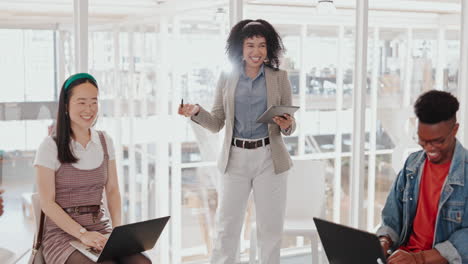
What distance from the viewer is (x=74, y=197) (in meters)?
2.53

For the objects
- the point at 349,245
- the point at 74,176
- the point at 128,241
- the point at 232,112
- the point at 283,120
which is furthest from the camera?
the point at 232,112

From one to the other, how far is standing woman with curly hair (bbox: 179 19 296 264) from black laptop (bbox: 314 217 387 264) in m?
1.03

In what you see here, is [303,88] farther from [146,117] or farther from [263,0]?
[146,117]

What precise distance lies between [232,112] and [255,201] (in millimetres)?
505

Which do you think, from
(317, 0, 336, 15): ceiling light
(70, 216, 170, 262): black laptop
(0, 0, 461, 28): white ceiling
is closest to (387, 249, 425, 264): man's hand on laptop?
(70, 216, 170, 262): black laptop

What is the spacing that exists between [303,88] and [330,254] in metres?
2.62

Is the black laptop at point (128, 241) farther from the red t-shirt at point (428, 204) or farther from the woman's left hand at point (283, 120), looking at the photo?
the red t-shirt at point (428, 204)

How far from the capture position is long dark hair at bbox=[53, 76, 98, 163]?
98.3 inches

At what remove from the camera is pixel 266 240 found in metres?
3.12

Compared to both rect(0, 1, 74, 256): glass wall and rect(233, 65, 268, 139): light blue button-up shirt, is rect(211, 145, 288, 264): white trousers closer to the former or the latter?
rect(233, 65, 268, 139): light blue button-up shirt

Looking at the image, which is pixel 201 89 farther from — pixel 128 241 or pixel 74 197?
pixel 128 241

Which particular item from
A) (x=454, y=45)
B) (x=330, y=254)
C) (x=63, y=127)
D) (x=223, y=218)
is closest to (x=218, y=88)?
(x=223, y=218)

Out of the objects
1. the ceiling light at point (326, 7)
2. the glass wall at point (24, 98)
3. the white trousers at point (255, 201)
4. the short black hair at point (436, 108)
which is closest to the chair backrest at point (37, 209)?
the glass wall at point (24, 98)

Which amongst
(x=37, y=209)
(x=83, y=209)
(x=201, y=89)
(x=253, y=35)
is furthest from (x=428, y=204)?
(x=201, y=89)
